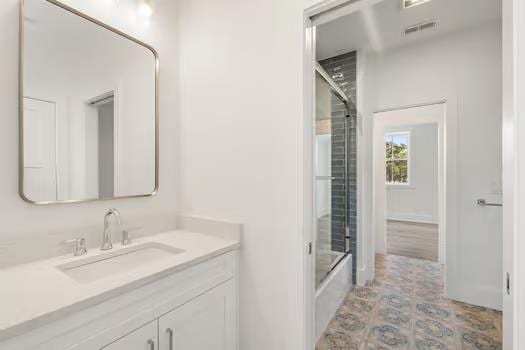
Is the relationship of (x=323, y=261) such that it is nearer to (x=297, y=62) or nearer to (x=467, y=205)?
(x=467, y=205)

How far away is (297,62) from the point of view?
1210mm

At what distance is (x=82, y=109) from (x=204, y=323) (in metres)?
1.25

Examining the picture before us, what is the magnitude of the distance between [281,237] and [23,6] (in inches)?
62.8

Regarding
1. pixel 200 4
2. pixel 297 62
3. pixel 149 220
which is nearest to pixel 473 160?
pixel 297 62

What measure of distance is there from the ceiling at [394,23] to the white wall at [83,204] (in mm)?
1596

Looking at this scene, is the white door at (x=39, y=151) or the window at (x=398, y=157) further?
the window at (x=398, y=157)

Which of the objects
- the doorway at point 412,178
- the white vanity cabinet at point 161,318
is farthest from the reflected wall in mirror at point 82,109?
the doorway at point 412,178

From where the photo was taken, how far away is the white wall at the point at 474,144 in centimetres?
222

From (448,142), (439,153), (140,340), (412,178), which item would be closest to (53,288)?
(140,340)

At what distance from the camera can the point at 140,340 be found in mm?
933

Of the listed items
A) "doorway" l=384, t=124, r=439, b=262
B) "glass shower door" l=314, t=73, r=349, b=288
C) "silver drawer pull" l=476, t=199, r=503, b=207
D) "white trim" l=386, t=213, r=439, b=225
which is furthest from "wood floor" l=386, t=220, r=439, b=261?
"glass shower door" l=314, t=73, r=349, b=288

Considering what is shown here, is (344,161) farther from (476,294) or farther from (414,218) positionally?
(414,218)

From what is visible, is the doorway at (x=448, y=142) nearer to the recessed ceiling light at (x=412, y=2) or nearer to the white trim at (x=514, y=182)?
the recessed ceiling light at (x=412, y=2)

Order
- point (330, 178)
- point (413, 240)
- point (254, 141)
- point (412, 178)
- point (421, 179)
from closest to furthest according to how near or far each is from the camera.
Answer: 1. point (254, 141)
2. point (330, 178)
3. point (413, 240)
4. point (421, 179)
5. point (412, 178)
